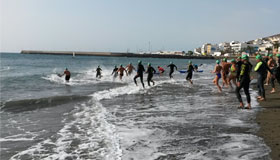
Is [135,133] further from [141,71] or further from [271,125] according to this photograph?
[141,71]

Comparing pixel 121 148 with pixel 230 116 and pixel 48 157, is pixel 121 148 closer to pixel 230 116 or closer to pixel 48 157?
pixel 48 157

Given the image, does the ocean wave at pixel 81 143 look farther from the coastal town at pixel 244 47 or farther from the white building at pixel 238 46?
the white building at pixel 238 46

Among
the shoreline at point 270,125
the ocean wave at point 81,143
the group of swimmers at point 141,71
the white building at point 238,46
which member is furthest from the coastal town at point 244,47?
the ocean wave at point 81,143

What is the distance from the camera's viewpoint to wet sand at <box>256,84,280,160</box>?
14.9 ft

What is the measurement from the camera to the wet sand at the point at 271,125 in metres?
4.55

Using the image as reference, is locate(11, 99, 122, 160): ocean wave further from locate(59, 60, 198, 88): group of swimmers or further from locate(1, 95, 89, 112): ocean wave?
locate(59, 60, 198, 88): group of swimmers

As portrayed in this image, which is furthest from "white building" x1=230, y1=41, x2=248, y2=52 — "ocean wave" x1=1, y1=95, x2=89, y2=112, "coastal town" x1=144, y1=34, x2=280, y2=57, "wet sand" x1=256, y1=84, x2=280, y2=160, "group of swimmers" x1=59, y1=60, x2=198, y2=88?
"wet sand" x1=256, y1=84, x2=280, y2=160

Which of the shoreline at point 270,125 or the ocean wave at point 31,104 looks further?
the ocean wave at point 31,104

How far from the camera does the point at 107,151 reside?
4812 mm

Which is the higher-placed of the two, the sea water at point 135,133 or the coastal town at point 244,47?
the coastal town at point 244,47

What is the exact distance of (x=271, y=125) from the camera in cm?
605

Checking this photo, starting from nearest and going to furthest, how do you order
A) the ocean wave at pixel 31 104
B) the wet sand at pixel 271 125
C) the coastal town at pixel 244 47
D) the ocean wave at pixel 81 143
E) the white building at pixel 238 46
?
the wet sand at pixel 271 125 < the ocean wave at pixel 81 143 < the ocean wave at pixel 31 104 < the coastal town at pixel 244 47 < the white building at pixel 238 46

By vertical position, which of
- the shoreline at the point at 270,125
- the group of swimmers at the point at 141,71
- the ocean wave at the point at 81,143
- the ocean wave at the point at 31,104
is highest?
the group of swimmers at the point at 141,71

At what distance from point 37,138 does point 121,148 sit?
233 cm
